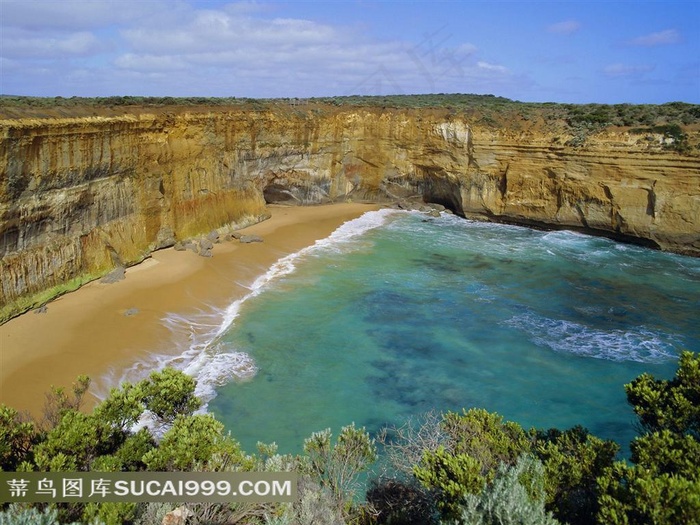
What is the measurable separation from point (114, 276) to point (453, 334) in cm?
1387

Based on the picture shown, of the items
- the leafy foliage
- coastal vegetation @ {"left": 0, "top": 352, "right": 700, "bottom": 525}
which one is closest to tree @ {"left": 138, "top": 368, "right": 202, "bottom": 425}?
coastal vegetation @ {"left": 0, "top": 352, "right": 700, "bottom": 525}

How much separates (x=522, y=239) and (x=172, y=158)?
21.2m

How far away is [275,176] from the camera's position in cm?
3494

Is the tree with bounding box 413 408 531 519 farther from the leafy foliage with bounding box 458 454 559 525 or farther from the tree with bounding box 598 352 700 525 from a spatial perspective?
the tree with bounding box 598 352 700 525

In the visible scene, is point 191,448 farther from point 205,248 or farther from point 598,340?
point 205,248

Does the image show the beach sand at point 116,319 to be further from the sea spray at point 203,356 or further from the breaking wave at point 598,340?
the breaking wave at point 598,340

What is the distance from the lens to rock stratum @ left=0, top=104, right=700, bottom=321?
61.4 ft

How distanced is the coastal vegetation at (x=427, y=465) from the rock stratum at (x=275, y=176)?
437 inches

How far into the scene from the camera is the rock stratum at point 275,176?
61.4 ft

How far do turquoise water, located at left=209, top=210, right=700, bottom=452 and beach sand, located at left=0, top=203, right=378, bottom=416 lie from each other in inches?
73.4

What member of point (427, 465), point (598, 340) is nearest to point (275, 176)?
point (598, 340)

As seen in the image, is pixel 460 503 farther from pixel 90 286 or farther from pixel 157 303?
pixel 90 286

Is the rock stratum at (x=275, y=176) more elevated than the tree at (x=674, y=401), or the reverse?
the rock stratum at (x=275, y=176)

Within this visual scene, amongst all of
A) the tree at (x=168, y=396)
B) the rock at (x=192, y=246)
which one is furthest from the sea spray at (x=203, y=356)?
the tree at (x=168, y=396)
